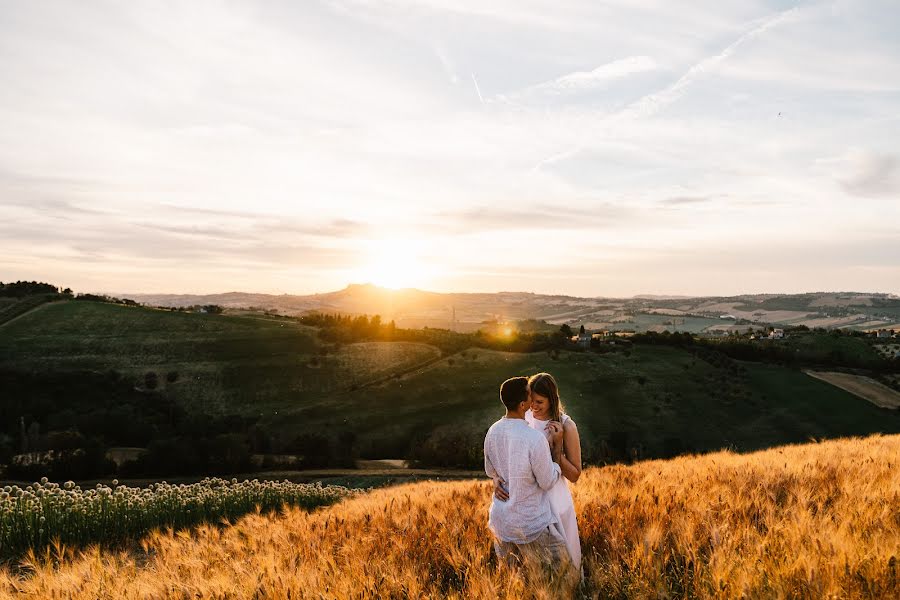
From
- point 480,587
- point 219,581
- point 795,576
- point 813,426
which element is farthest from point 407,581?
point 813,426

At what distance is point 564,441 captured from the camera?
5293mm

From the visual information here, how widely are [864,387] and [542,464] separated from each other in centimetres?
9283

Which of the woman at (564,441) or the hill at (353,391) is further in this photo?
the hill at (353,391)

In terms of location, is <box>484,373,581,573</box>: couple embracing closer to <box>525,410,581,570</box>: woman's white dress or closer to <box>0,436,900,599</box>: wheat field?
<box>525,410,581,570</box>: woman's white dress

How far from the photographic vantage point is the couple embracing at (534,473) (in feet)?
16.4

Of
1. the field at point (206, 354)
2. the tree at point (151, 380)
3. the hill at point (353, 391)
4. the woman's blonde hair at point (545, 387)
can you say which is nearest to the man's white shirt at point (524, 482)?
the woman's blonde hair at point (545, 387)

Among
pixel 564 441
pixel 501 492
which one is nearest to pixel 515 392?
pixel 564 441

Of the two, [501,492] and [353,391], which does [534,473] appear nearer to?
[501,492]

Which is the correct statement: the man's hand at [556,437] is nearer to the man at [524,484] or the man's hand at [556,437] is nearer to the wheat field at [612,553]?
the man at [524,484]

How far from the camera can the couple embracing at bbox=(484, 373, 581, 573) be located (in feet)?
16.4

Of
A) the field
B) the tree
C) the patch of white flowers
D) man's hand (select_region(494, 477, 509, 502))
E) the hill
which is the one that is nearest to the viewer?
man's hand (select_region(494, 477, 509, 502))

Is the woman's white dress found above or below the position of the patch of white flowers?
above

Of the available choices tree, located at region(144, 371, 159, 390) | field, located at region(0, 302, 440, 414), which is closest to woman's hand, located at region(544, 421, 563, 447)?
field, located at region(0, 302, 440, 414)

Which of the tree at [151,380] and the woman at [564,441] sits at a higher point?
the woman at [564,441]
